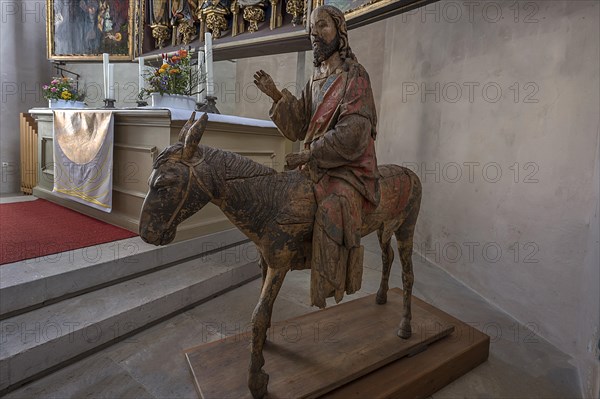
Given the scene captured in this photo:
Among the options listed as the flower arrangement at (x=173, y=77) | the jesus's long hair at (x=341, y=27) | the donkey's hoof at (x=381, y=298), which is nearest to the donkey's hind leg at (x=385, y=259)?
the donkey's hoof at (x=381, y=298)

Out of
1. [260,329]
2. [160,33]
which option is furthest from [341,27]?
[160,33]

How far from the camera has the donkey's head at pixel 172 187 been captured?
4.58ft

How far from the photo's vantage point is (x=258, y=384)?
5.59ft

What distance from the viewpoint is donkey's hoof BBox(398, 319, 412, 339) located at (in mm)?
2283

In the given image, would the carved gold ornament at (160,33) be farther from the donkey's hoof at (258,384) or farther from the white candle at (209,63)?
the donkey's hoof at (258,384)

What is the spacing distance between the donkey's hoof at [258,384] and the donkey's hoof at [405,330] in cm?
99

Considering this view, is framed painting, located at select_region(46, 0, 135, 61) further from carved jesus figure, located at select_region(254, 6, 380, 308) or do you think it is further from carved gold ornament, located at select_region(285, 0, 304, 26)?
carved jesus figure, located at select_region(254, 6, 380, 308)

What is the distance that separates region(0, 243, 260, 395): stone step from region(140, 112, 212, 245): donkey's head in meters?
1.37

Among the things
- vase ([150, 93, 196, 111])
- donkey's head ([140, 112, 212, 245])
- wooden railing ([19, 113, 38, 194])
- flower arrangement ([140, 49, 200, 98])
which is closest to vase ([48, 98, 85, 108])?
wooden railing ([19, 113, 38, 194])

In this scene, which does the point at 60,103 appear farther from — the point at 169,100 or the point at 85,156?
the point at 169,100

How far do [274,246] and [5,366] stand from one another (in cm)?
167

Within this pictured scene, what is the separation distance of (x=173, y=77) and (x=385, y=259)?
288 centimetres

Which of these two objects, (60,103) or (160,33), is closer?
(60,103)

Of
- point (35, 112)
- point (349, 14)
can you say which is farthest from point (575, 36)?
point (35, 112)
